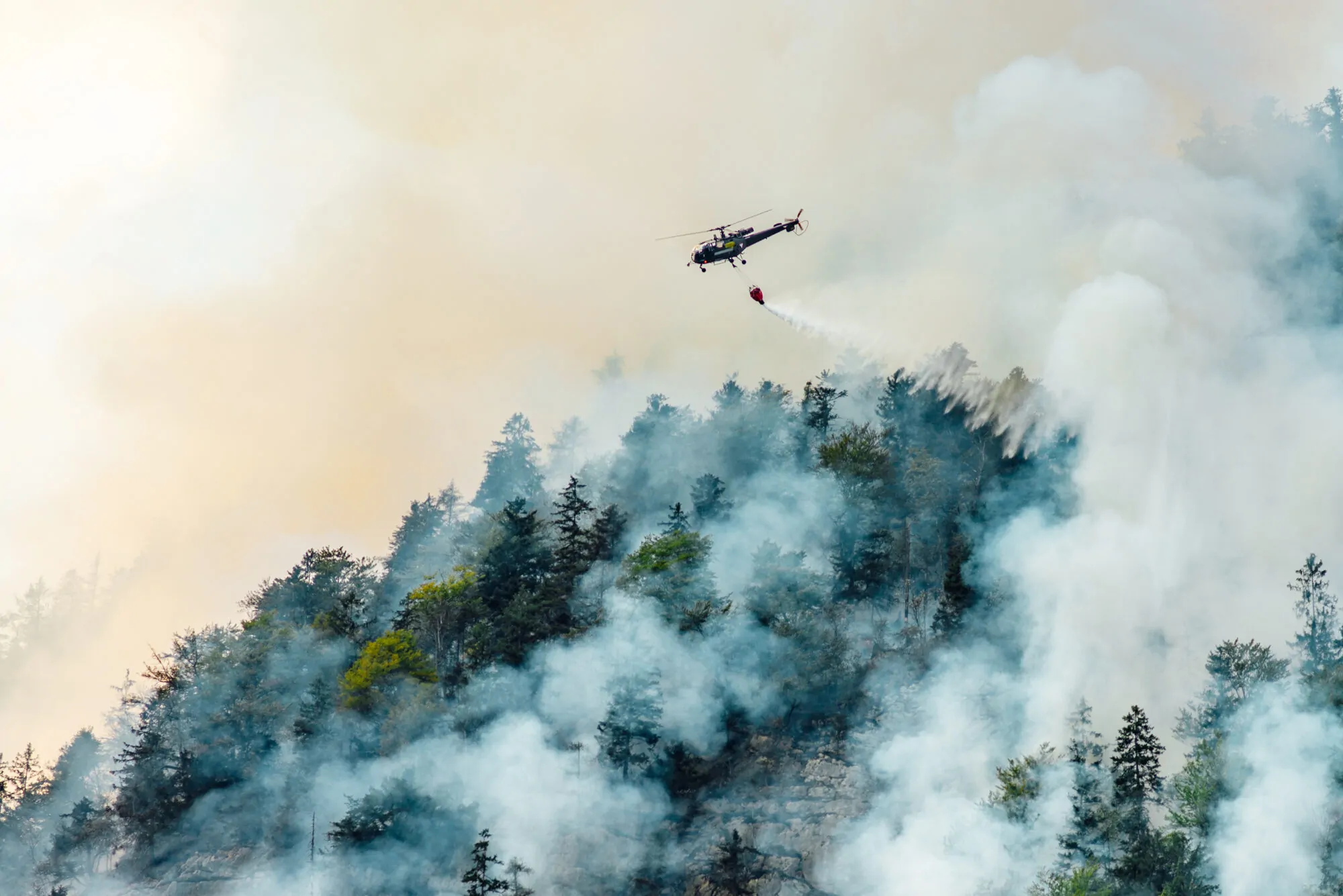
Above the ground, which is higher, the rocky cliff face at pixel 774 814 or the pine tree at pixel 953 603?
the pine tree at pixel 953 603

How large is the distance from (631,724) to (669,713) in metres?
2.75

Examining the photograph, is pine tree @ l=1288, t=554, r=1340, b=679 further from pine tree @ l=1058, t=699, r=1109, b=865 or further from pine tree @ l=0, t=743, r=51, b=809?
pine tree @ l=0, t=743, r=51, b=809

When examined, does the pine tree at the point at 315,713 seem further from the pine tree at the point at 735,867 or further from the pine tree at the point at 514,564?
the pine tree at the point at 735,867

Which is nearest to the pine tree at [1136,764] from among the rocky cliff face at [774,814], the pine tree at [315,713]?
the rocky cliff face at [774,814]

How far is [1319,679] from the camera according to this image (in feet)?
171

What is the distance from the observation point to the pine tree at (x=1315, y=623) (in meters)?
56.1

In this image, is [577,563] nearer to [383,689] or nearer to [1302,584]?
[383,689]

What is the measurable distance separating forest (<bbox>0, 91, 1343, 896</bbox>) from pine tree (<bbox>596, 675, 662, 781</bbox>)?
17 cm

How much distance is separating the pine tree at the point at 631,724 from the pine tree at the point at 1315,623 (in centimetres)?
2567

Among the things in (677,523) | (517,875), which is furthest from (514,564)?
(517,875)

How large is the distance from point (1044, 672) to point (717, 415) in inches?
1256

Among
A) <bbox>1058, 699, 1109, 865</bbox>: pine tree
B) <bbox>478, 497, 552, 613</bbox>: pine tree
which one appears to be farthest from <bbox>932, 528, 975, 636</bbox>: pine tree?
<bbox>478, 497, 552, 613</bbox>: pine tree

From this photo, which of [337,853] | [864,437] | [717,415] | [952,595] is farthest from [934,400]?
[337,853]

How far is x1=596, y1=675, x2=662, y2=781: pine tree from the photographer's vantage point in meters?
56.0
